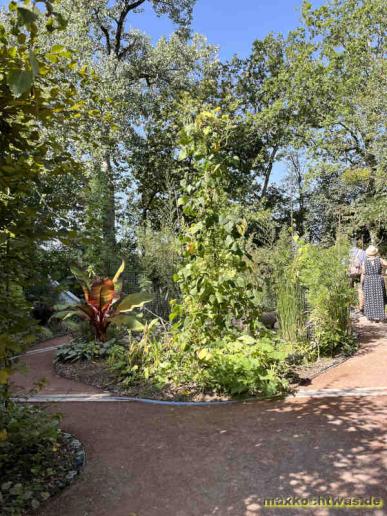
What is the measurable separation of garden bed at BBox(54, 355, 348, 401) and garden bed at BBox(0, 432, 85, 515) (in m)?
1.19

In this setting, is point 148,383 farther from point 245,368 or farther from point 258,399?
point 258,399

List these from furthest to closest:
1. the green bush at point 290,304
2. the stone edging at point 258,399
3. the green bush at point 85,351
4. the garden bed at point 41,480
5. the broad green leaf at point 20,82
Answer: the green bush at point 85,351 → the green bush at point 290,304 → the stone edging at point 258,399 → the garden bed at point 41,480 → the broad green leaf at point 20,82

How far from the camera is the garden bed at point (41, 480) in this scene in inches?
89.7

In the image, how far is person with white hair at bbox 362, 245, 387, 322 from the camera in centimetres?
699

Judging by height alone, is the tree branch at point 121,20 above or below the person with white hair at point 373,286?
above

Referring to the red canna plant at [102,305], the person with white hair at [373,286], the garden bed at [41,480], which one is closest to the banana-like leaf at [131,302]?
the red canna plant at [102,305]

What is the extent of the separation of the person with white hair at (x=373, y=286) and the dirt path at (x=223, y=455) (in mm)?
3160

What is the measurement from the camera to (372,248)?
700cm

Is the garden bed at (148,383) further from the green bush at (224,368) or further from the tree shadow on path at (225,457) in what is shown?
the tree shadow on path at (225,457)

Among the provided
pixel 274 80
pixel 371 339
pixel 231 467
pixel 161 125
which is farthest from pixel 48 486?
pixel 274 80

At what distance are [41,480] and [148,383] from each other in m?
1.98

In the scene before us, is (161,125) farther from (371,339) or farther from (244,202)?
(371,339)

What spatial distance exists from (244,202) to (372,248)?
10.6 m

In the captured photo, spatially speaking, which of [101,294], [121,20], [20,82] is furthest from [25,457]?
[121,20]
